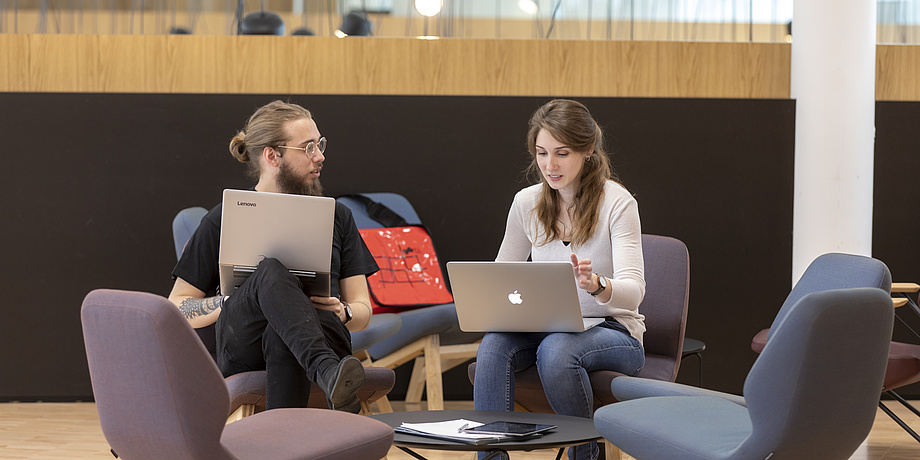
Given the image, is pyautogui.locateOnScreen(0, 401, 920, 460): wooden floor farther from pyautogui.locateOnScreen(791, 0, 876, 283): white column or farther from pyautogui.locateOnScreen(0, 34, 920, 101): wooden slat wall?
pyautogui.locateOnScreen(0, 34, 920, 101): wooden slat wall

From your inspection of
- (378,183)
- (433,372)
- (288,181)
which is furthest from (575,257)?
(378,183)

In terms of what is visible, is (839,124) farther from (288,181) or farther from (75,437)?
(75,437)

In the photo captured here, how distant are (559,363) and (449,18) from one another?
8.23ft

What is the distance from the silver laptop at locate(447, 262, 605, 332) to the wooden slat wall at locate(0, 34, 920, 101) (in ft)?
6.71

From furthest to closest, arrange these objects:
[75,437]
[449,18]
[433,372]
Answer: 1. [449,18]
2. [433,372]
3. [75,437]

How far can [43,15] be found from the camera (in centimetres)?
446

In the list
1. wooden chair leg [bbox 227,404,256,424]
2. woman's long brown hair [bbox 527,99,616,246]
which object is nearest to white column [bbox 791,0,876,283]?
woman's long brown hair [bbox 527,99,616,246]

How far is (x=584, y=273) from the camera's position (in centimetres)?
256

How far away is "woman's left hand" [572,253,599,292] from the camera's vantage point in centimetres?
254

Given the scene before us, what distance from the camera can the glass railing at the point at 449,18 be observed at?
4.46 metres

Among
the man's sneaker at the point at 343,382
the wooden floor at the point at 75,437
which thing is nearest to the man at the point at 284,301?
the man's sneaker at the point at 343,382

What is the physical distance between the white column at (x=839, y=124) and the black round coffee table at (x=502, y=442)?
254 centimetres

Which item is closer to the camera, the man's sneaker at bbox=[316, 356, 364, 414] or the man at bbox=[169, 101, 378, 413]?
the man's sneaker at bbox=[316, 356, 364, 414]

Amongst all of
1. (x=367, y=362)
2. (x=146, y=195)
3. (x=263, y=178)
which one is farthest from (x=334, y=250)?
(x=146, y=195)
